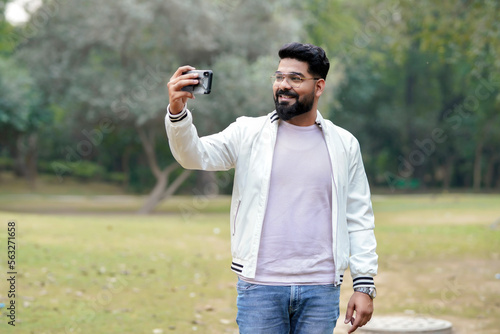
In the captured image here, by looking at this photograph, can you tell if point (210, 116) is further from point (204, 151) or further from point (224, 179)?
point (204, 151)

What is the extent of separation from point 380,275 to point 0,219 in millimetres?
10474

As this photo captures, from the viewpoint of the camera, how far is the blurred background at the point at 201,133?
995cm

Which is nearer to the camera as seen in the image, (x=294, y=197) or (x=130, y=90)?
(x=294, y=197)

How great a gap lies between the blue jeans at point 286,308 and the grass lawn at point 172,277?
15.2 ft

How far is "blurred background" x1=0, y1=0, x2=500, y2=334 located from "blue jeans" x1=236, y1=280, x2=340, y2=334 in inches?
56.1

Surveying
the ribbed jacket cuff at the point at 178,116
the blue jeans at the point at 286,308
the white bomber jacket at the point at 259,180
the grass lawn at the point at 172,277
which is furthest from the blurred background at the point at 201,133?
the blue jeans at the point at 286,308

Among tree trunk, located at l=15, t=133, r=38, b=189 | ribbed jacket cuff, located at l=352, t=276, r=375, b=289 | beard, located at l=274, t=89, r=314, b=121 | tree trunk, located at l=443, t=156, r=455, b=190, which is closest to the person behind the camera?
beard, located at l=274, t=89, r=314, b=121

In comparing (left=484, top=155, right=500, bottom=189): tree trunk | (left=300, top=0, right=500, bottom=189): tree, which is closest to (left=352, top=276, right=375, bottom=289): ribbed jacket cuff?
(left=300, top=0, right=500, bottom=189): tree

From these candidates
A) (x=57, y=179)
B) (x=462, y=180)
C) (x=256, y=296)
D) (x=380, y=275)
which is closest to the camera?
(x=256, y=296)

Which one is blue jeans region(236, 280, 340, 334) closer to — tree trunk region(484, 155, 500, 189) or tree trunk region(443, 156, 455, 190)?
tree trunk region(443, 156, 455, 190)

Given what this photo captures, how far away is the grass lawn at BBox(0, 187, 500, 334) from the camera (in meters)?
8.34

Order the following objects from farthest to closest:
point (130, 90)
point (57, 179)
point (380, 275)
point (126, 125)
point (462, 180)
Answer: point (462, 180)
point (57, 179)
point (126, 125)
point (130, 90)
point (380, 275)

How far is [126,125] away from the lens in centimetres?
2683

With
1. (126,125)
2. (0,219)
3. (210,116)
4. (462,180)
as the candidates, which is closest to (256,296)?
(0,219)
